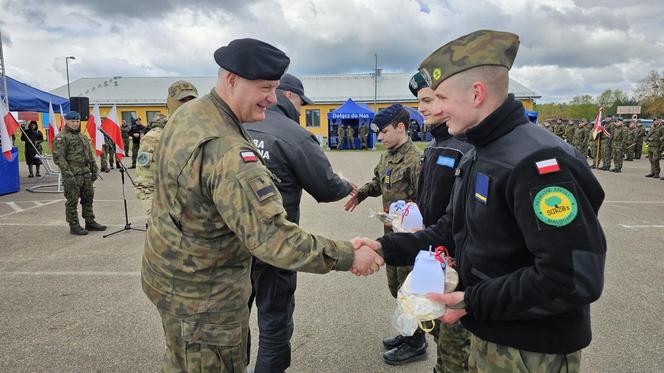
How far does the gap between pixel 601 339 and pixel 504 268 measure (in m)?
2.79

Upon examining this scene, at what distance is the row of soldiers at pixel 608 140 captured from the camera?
16.1m

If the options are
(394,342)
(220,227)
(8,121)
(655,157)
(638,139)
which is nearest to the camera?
(220,227)

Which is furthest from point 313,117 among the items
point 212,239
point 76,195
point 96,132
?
point 212,239

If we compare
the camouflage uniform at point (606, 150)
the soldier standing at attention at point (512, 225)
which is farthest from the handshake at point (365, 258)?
the camouflage uniform at point (606, 150)

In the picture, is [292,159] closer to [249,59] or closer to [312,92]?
[249,59]

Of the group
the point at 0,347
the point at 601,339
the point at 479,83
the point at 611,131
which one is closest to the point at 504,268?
the point at 479,83

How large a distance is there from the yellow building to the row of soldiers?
15469 millimetres

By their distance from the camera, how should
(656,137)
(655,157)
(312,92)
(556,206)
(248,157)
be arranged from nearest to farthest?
(556,206) → (248,157) → (655,157) → (656,137) → (312,92)

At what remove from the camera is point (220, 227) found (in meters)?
1.86

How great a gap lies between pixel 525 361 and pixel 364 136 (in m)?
25.3

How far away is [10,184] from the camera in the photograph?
1112 cm

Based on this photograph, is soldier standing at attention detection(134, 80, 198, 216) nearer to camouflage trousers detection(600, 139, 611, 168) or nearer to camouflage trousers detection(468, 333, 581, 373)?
camouflage trousers detection(468, 333, 581, 373)

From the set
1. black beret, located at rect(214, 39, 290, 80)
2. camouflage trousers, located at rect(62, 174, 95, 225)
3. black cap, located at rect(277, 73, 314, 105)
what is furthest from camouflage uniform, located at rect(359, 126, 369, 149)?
black beret, located at rect(214, 39, 290, 80)

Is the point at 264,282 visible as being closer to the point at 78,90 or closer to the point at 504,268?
the point at 504,268
